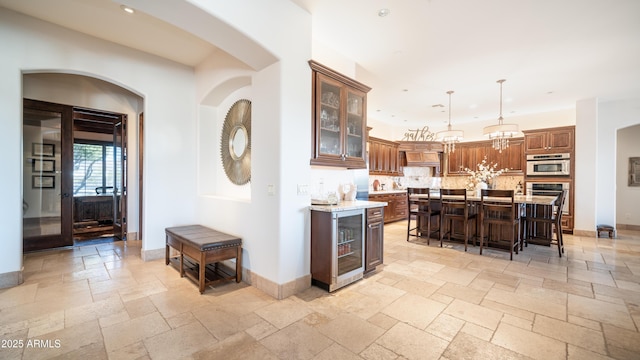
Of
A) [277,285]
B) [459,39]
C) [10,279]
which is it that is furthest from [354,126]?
[10,279]

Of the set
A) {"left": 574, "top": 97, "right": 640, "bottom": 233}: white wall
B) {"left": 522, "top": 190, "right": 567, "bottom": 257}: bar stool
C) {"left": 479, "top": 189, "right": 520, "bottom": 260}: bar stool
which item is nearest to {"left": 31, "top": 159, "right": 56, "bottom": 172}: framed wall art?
{"left": 479, "top": 189, "right": 520, "bottom": 260}: bar stool

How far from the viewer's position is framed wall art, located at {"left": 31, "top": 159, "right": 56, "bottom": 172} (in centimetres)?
436

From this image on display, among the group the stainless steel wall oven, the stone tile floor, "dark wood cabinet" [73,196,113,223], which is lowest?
the stone tile floor

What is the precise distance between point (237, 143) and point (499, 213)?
4593mm

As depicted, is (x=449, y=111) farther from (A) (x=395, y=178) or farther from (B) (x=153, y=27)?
(B) (x=153, y=27)

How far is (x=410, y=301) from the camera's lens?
279 centimetres

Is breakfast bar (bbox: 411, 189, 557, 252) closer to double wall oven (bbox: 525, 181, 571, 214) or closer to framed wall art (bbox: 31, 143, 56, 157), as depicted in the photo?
double wall oven (bbox: 525, 181, 571, 214)

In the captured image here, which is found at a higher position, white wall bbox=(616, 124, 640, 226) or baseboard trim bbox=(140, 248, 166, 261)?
white wall bbox=(616, 124, 640, 226)

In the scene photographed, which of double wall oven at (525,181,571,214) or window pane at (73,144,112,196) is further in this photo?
window pane at (73,144,112,196)

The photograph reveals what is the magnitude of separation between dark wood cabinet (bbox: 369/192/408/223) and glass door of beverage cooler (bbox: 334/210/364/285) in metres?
3.83

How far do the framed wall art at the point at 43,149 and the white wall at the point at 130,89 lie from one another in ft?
5.02

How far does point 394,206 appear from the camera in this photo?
7.73 meters

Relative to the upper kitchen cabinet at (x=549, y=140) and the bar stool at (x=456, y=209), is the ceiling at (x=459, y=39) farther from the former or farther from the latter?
the bar stool at (x=456, y=209)

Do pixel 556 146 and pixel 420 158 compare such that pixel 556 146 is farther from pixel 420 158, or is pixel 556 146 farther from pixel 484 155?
pixel 420 158
